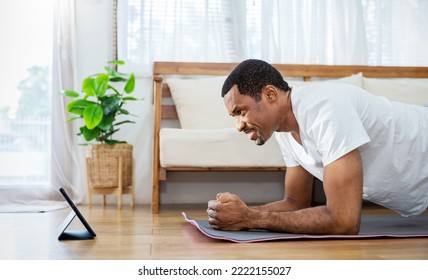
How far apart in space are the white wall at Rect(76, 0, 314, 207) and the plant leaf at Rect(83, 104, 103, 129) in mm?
410

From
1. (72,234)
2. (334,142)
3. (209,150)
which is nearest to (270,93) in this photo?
(334,142)

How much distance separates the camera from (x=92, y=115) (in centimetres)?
279

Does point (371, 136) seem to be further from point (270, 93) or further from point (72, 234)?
point (72, 234)

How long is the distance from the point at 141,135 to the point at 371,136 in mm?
1865

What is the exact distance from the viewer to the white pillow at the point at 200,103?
118 inches

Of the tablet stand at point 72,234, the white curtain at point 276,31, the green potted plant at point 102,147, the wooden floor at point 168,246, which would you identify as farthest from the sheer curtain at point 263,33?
the tablet stand at point 72,234

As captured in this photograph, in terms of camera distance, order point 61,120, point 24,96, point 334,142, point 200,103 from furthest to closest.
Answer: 1. point 24,96
2. point 61,120
3. point 200,103
4. point 334,142

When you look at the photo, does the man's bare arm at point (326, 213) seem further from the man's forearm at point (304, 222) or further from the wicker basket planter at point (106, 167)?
the wicker basket planter at point (106, 167)

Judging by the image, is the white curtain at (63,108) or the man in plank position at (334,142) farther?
the white curtain at (63,108)

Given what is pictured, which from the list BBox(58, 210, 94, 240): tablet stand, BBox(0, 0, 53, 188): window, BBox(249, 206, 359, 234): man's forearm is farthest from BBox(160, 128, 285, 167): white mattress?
BBox(0, 0, 53, 188): window

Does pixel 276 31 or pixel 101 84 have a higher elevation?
pixel 276 31

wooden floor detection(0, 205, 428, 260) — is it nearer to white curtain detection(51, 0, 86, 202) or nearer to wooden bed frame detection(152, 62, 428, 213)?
white curtain detection(51, 0, 86, 202)

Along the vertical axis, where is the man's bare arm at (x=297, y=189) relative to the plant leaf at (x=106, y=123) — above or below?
below
